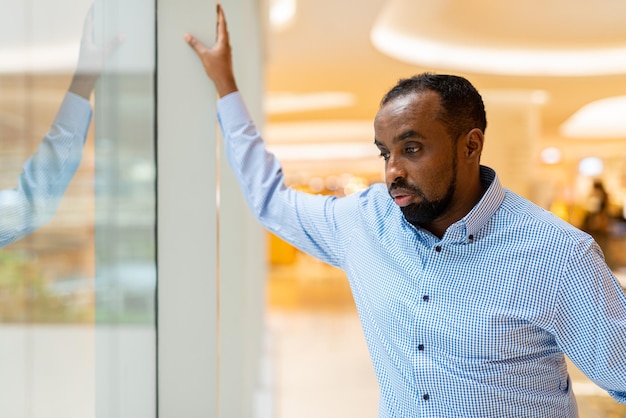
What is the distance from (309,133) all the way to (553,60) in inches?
350

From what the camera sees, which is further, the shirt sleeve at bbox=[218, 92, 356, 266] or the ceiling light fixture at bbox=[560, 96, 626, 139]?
the ceiling light fixture at bbox=[560, 96, 626, 139]

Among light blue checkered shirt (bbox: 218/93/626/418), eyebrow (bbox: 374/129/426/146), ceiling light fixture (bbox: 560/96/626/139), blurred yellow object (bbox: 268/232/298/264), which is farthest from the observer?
blurred yellow object (bbox: 268/232/298/264)

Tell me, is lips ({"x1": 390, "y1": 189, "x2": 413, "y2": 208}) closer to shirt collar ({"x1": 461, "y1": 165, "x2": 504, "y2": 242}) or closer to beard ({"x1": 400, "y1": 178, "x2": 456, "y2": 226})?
beard ({"x1": 400, "y1": 178, "x2": 456, "y2": 226})

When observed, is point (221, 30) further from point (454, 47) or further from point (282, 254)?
point (282, 254)

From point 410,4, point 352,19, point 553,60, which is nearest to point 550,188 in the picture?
point 553,60

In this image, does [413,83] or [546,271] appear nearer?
[546,271]

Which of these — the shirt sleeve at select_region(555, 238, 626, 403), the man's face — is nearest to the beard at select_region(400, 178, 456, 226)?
the man's face

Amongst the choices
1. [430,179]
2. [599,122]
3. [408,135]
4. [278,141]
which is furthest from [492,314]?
[278,141]

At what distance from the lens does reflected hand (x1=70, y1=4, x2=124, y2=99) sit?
134 cm

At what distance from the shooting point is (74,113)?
4.26ft

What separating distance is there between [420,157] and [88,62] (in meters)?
0.82

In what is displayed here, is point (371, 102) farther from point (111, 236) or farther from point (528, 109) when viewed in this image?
point (111, 236)

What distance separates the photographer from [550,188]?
11.6 m

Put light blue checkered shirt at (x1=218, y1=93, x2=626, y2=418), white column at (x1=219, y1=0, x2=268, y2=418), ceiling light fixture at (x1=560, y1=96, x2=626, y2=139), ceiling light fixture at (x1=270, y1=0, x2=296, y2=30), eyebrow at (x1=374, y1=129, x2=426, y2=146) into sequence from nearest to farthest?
light blue checkered shirt at (x1=218, y1=93, x2=626, y2=418)
eyebrow at (x1=374, y1=129, x2=426, y2=146)
white column at (x1=219, y1=0, x2=268, y2=418)
ceiling light fixture at (x1=270, y1=0, x2=296, y2=30)
ceiling light fixture at (x1=560, y1=96, x2=626, y2=139)
